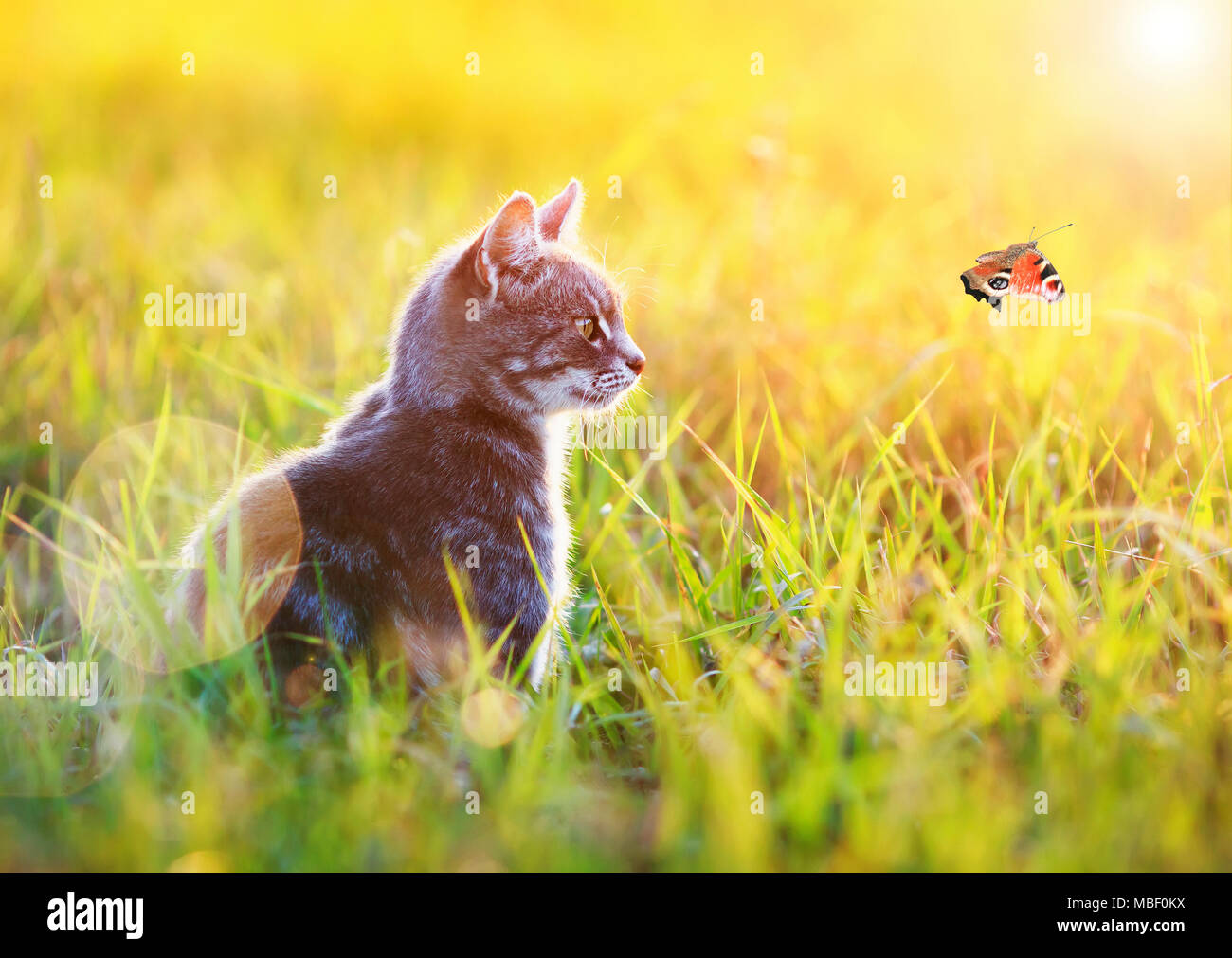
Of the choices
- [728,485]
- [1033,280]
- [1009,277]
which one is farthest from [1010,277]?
[728,485]

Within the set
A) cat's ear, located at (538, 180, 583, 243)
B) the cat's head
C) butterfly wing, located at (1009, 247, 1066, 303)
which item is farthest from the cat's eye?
butterfly wing, located at (1009, 247, 1066, 303)

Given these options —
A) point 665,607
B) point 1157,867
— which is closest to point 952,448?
point 665,607

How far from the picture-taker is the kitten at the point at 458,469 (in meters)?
3.14

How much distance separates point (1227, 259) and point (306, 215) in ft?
18.5

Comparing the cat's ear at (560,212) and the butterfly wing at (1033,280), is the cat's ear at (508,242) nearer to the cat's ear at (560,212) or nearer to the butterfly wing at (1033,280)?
the cat's ear at (560,212)

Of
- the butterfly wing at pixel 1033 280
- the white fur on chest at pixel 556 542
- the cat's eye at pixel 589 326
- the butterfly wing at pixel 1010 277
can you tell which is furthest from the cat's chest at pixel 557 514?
the butterfly wing at pixel 1033 280

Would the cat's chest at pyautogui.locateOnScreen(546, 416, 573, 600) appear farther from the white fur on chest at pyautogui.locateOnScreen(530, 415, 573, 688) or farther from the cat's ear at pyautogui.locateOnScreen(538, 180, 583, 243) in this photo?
the cat's ear at pyautogui.locateOnScreen(538, 180, 583, 243)

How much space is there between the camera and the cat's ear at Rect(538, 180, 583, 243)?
158 inches

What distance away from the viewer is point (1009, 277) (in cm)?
402

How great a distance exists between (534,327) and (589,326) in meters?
0.24

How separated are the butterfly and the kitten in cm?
136

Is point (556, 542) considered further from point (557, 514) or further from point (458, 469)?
point (458, 469)

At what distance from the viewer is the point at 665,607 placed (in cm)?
366
